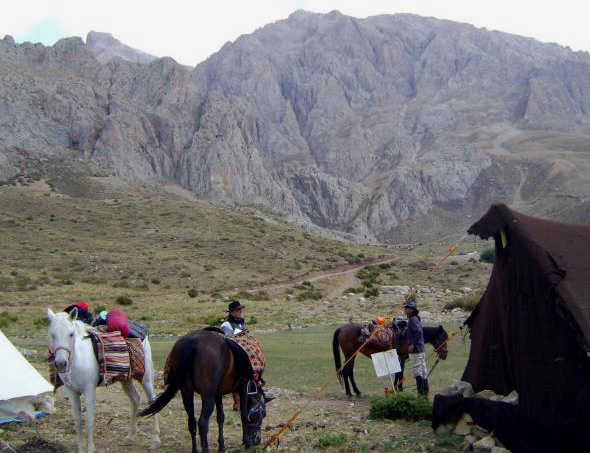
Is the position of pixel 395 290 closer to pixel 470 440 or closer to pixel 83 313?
pixel 470 440

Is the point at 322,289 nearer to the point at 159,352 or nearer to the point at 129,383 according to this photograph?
the point at 159,352

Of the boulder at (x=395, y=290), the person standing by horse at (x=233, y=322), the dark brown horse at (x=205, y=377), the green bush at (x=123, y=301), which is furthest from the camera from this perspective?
the boulder at (x=395, y=290)

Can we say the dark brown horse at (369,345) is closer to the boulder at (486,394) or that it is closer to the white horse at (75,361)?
the boulder at (486,394)

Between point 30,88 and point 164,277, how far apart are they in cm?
9123

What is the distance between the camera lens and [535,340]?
956cm

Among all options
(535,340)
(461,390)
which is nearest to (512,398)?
(461,390)

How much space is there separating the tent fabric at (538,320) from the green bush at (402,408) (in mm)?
1061

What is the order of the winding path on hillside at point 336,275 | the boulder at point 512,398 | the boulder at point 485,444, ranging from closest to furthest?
the boulder at point 485,444 < the boulder at point 512,398 < the winding path on hillside at point 336,275

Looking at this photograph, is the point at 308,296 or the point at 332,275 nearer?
the point at 308,296

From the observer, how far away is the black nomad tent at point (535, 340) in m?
8.98

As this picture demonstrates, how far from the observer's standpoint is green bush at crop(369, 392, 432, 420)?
11625mm

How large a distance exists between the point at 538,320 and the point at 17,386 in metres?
9.05

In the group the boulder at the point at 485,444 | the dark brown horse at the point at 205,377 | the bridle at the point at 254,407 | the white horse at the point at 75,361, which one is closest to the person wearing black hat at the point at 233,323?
the dark brown horse at the point at 205,377

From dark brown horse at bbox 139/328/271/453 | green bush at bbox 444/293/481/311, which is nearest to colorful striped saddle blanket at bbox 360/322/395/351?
A: dark brown horse at bbox 139/328/271/453
